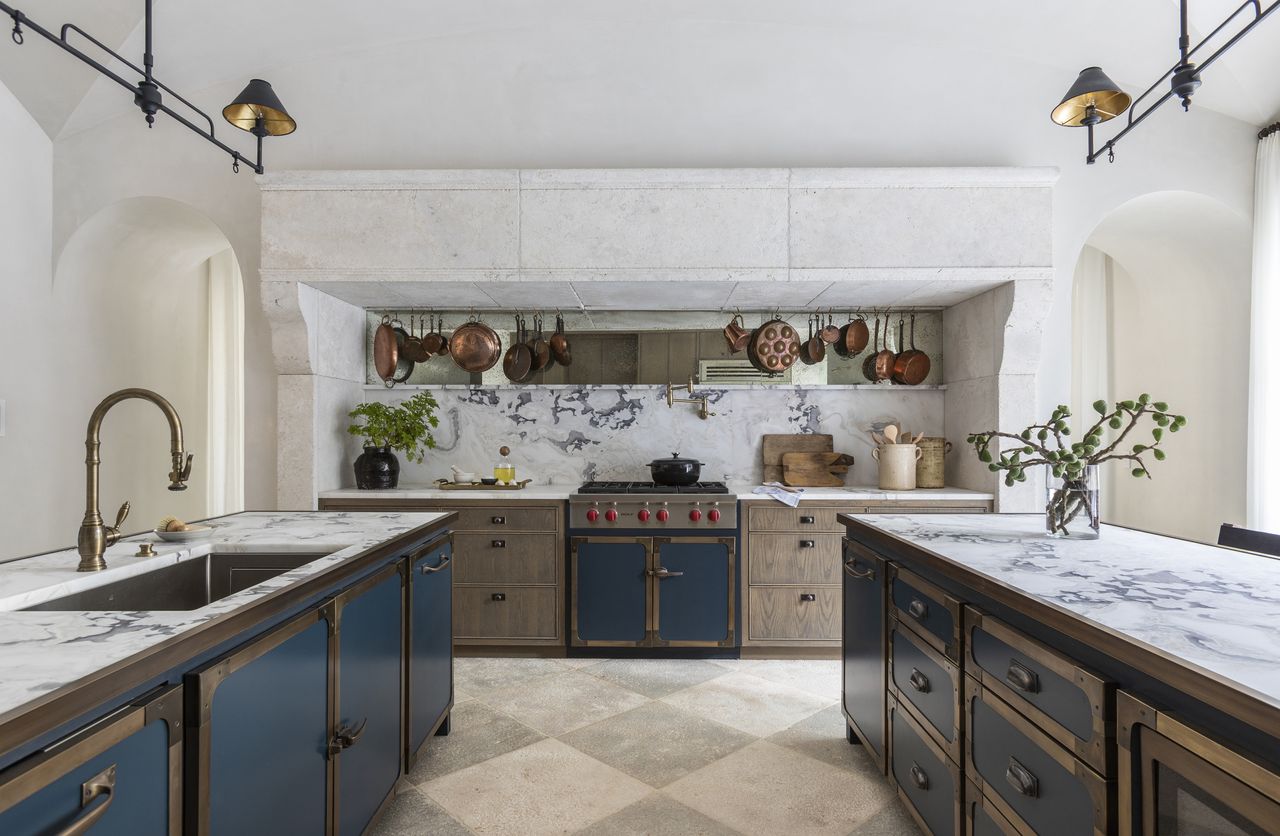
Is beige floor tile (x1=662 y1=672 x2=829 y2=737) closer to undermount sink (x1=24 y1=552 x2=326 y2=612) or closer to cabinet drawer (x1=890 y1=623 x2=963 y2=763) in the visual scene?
cabinet drawer (x1=890 y1=623 x2=963 y2=763)

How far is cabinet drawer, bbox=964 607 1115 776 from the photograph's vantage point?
1175 millimetres

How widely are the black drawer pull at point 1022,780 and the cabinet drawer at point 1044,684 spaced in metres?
0.11

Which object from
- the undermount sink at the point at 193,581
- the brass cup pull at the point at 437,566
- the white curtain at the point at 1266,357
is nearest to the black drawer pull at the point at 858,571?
the brass cup pull at the point at 437,566

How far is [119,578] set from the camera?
1.62m

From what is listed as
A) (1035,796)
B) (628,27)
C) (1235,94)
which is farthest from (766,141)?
(1035,796)

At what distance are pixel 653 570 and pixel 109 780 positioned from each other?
291 centimetres

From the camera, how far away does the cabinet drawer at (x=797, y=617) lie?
12.3 feet

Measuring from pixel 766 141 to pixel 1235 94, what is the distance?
245 cm

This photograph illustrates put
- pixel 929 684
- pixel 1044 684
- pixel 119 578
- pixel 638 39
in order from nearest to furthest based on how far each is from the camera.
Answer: pixel 1044 684, pixel 119 578, pixel 929 684, pixel 638 39

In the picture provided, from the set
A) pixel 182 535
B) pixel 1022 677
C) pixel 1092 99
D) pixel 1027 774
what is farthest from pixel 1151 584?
pixel 182 535

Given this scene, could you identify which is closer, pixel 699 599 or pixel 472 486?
pixel 699 599

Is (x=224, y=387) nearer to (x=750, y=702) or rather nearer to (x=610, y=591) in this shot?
(x=610, y=591)

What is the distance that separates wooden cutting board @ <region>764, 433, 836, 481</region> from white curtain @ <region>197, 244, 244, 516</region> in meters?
4.22

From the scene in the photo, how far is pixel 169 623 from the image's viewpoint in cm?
118
